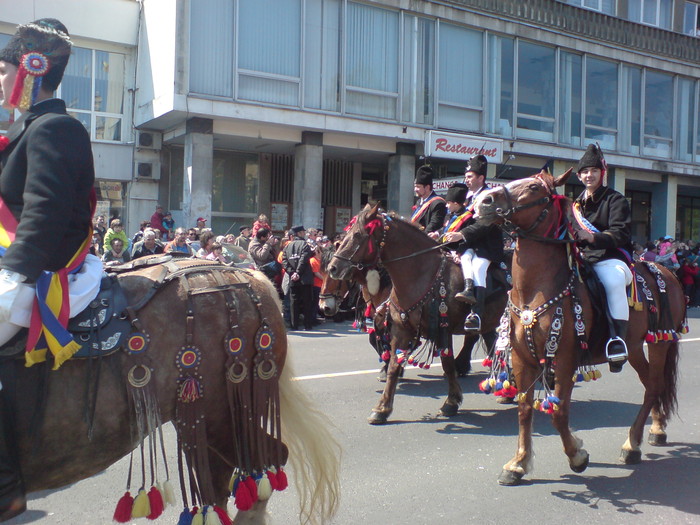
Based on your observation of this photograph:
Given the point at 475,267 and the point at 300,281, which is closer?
the point at 475,267

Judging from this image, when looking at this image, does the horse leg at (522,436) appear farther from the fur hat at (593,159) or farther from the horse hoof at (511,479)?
the fur hat at (593,159)

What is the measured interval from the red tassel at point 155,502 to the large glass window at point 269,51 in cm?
1645

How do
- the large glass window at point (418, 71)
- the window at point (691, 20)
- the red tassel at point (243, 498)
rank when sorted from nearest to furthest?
the red tassel at point (243, 498) → the large glass window at point (418, 71) → the window at point (691, 20)

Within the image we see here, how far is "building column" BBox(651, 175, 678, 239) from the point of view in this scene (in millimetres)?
27073

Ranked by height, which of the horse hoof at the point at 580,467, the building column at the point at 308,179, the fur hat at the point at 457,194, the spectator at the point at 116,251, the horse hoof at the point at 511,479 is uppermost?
the building column at the point at 308,179

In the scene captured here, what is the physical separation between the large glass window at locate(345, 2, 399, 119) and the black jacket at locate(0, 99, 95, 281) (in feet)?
57.2

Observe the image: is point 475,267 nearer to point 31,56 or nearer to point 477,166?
point 477,166

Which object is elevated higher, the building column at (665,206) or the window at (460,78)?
the window at (460,78)

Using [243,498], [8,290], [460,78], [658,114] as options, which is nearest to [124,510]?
[243,498]

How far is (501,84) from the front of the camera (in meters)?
22.6

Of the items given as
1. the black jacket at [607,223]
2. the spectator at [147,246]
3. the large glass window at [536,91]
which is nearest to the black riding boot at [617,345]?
the black jacket at [607,223]

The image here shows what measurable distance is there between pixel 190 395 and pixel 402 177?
1830 centimetres

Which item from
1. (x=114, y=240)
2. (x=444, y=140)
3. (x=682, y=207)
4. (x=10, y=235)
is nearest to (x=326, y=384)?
(x=10, y=235)

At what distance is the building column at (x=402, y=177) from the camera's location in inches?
821
